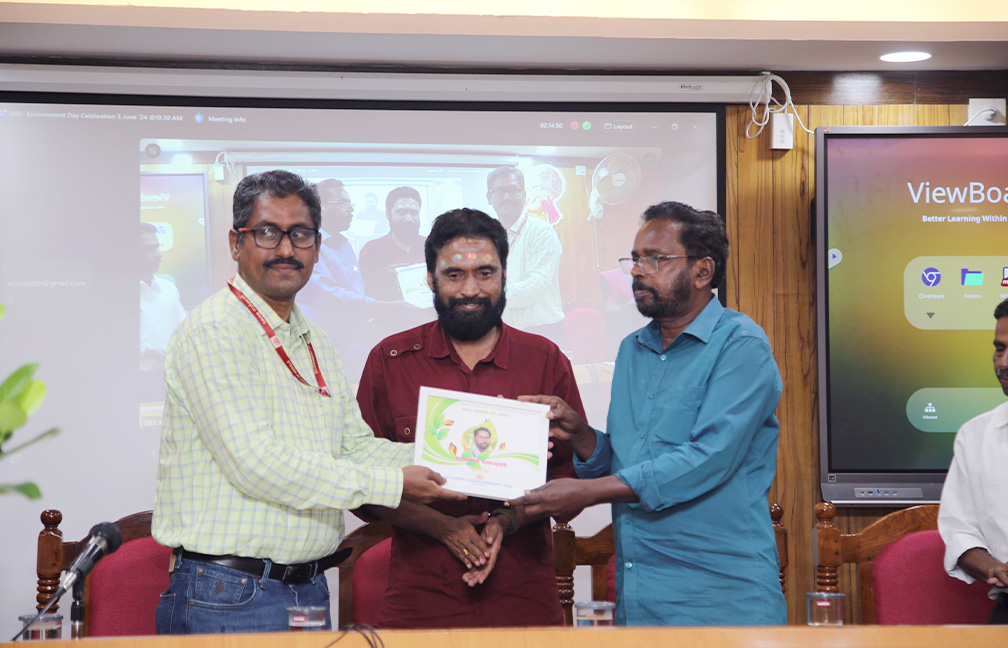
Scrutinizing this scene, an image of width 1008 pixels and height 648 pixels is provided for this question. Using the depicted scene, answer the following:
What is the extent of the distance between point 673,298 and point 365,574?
1352mm

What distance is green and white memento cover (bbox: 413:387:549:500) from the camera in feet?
7.89

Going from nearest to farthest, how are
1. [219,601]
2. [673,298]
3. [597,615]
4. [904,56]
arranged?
[597,615] → [219,601] → [673,298] → [904,56]

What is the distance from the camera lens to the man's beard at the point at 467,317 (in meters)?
2.64

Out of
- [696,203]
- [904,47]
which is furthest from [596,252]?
[904,47]

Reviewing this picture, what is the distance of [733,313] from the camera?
102 inches

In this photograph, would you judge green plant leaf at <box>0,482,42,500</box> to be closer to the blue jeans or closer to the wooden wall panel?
the blue jeans

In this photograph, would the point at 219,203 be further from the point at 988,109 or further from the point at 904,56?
the point at 988,109

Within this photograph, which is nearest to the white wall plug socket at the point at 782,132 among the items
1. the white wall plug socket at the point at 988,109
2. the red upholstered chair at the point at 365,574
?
the white wall plug socket at the point at 988,109

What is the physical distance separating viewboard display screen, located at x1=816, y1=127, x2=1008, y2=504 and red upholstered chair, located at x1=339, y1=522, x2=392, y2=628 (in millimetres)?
2153

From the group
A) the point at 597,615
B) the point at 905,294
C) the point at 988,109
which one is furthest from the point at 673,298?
the point at 988,109

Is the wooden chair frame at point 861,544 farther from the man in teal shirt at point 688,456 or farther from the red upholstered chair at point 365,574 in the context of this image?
the red upholstered chair at point 365,574

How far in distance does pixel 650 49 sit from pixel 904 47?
3.62 ft

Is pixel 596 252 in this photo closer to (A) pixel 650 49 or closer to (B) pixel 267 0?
(A) pixel 650 49

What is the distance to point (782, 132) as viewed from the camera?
4301 mm
